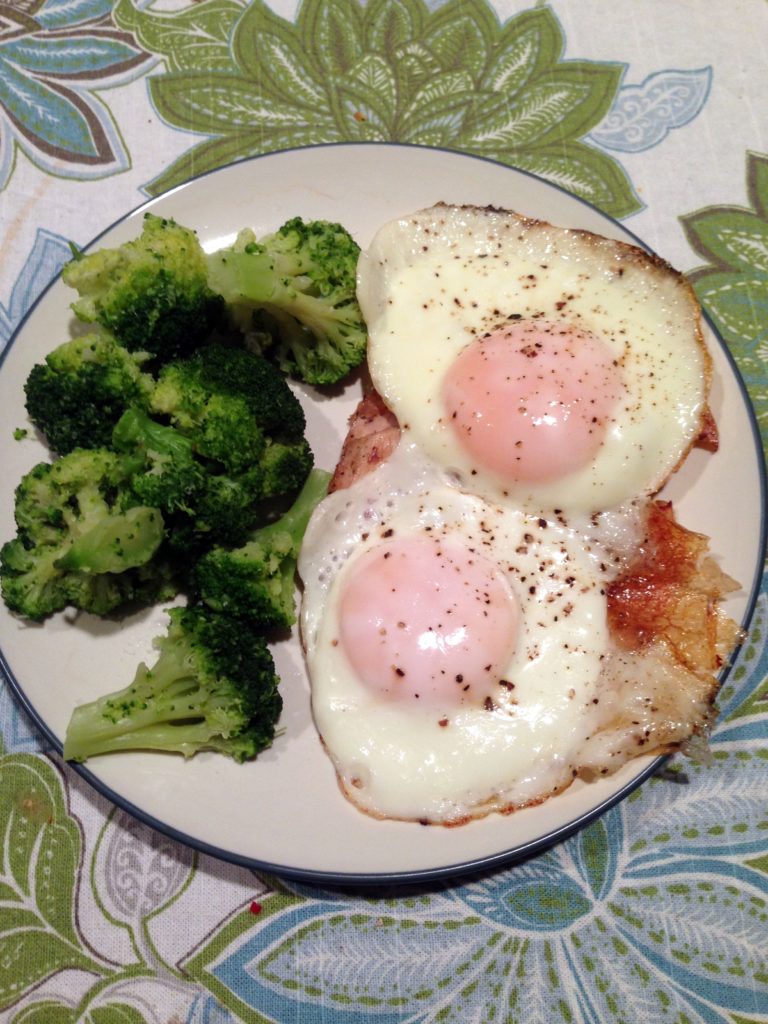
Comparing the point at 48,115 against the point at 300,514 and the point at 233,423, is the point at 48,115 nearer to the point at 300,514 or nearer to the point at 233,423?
the point at 233,423

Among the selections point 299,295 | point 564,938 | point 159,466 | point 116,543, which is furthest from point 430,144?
point 564,938

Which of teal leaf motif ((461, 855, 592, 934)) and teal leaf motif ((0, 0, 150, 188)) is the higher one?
teal leaf motif ((0, 0, 150, 188))

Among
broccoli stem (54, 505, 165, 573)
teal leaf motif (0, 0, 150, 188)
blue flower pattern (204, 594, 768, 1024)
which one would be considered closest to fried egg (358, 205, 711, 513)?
broccoli stem (54, 505, 165, 573)

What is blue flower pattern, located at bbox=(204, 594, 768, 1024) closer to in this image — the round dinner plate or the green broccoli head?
the round dinner plate

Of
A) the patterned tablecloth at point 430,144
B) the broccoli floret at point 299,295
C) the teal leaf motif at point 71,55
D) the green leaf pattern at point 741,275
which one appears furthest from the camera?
the teal leaf motif at point 71,55

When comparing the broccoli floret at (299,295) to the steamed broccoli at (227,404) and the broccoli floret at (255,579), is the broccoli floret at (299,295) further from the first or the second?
the broccoli floret at (255,579)

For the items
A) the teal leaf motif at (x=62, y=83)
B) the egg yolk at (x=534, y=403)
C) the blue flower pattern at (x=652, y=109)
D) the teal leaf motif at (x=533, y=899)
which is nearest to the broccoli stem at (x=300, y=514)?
the egg yolk at (x=534, y=403)

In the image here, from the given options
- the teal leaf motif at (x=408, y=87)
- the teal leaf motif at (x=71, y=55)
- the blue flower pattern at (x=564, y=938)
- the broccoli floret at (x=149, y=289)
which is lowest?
the blue flower pattern at (x=564, y=938)
